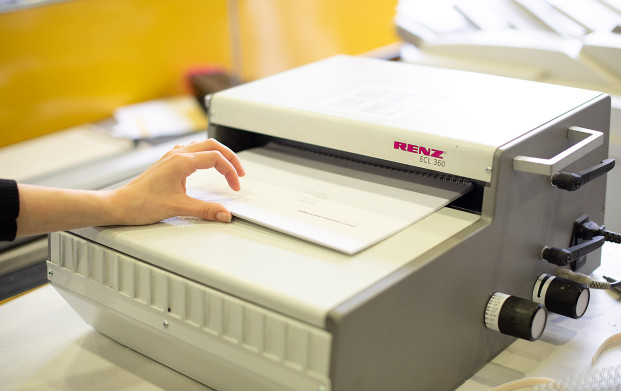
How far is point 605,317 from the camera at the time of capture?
3.11ft

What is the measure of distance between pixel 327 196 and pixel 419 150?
0.42 feet

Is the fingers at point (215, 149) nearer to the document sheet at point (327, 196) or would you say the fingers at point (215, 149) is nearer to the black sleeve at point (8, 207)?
the document sheet at point (327, 196)

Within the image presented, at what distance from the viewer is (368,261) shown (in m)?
0.70

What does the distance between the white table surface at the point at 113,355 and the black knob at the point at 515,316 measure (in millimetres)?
67

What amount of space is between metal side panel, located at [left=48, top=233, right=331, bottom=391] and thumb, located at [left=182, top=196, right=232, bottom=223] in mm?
89

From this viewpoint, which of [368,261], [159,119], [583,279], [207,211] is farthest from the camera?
[159,119]

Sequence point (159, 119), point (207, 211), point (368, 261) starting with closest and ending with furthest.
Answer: point (368, 261) → point (207, 211) → point (159, 119)

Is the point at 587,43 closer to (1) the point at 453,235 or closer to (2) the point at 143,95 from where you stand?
(1) the point at 453,235

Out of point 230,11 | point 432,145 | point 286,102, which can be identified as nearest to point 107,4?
point 230,11

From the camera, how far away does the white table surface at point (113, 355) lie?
0.83 meters

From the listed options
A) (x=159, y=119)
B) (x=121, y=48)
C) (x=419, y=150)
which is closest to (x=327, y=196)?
(x=419, y=150)

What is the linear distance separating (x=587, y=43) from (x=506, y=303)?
0.65 metres

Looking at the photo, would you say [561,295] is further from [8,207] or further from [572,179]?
[8,207]

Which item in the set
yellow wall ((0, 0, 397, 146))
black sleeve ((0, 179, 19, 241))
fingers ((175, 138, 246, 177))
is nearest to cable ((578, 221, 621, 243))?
fingers ((175, 138, 246, 177))
